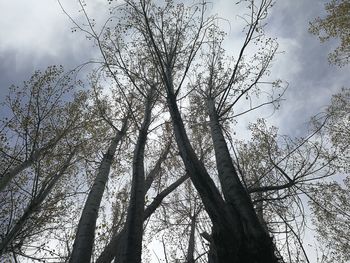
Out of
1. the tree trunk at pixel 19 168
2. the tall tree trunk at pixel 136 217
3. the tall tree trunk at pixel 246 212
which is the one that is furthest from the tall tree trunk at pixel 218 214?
the tree trunk at pixel 19 168

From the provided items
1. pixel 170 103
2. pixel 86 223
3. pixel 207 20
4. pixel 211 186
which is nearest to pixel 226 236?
pixel 211 186

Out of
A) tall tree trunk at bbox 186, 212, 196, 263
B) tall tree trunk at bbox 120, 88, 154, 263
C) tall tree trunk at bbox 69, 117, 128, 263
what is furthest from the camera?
tall tree trunk at bbox 186, 212, 196, 263

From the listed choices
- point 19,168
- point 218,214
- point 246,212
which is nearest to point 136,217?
point 218,214

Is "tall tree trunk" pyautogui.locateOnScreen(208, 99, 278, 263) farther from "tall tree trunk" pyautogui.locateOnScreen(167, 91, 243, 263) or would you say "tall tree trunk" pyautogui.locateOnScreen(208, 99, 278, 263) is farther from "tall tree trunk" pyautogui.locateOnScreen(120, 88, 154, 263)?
"tall tree trunk" pyautogui.locateOnScreen(120, 88, 154, 263)

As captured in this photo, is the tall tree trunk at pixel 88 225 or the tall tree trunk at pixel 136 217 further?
the tall tree trunk at pixel 88 225

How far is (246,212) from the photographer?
2633mm

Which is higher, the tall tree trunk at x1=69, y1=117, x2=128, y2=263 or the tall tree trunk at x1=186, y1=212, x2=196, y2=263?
the tall tree trunk at x1=186, y1=212, x2=196, y2=263

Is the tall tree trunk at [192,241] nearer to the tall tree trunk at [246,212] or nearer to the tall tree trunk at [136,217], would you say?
the tall tree trunk at [136,217]

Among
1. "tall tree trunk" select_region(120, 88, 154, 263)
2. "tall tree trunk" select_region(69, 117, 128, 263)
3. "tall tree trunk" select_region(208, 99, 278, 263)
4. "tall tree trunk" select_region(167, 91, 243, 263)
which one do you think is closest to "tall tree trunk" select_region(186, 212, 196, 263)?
"tall tree trunk" select_region(69, 117, 128, 263)

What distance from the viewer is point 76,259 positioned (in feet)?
12.5

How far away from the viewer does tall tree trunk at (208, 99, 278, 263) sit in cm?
232

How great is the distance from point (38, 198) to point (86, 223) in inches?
74.3

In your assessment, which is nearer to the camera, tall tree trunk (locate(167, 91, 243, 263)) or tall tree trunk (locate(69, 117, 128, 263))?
tall tree trunk (locate(167, 91, 243, 263))

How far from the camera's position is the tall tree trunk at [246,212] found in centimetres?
232
